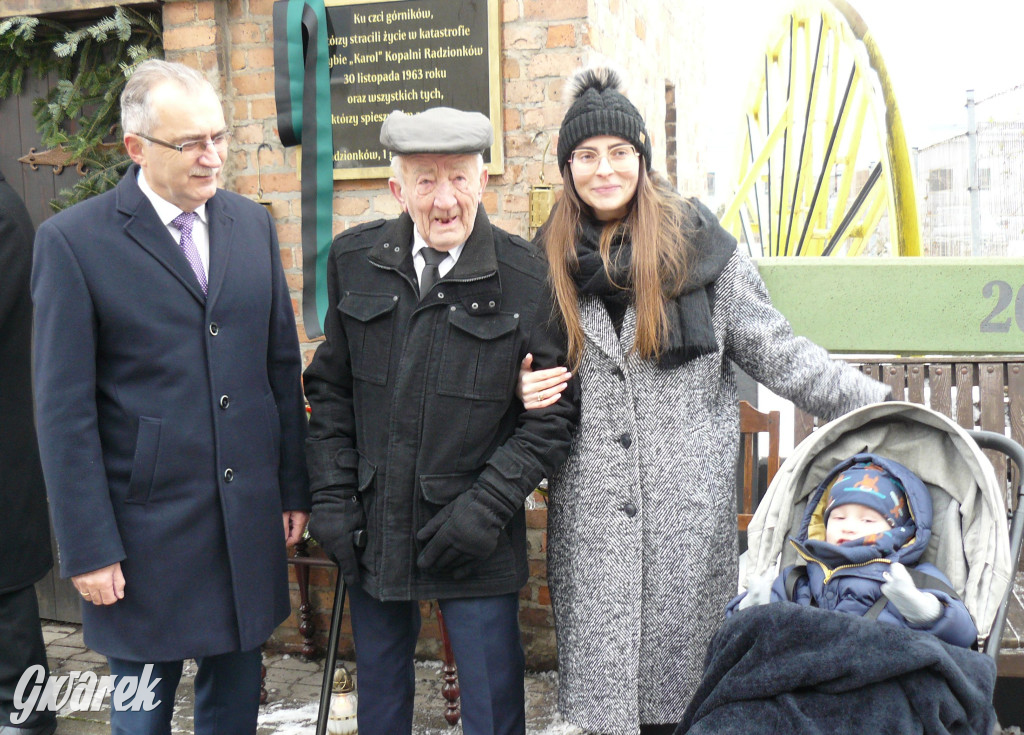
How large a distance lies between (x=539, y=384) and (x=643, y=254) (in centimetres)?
38

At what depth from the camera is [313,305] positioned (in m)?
3.48

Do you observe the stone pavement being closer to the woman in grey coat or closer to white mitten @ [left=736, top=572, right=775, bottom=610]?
the woman in grey coat

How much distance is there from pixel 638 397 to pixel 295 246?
1.82 metres

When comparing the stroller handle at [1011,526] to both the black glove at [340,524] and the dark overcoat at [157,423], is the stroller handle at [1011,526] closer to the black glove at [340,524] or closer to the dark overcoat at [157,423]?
the black glove at [340,524]

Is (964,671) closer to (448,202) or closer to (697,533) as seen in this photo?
(697,533)

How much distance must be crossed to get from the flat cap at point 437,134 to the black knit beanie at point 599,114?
0.81ft

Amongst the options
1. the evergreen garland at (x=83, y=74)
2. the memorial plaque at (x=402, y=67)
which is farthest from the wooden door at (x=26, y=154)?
the memorial plaque at (x=402, y=67)

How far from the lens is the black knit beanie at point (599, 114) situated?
83.7 inches

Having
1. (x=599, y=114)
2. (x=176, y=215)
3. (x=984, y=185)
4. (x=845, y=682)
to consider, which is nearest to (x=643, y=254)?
(x=599, y=114)

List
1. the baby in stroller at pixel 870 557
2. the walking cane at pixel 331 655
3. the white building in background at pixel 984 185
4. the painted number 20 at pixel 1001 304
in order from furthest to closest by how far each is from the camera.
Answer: the white building in background at pixel 984 185
the painted number 20 at pixel 1001 304
the walking cane at pixel 331 655
the baby in stroller at pixel 870 557

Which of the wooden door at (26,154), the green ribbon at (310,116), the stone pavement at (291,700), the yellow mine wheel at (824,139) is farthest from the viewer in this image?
the yellow mine wheel at (824,139)

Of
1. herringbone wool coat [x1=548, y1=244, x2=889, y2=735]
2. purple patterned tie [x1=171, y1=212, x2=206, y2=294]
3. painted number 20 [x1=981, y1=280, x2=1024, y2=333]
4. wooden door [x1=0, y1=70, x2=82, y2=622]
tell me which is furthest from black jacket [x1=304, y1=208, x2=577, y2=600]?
wooden door [x1=0, y1=70, x2=82, y2=622]

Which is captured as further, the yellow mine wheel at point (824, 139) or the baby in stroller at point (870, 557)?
the yellow mine wheel at point (824, 139)

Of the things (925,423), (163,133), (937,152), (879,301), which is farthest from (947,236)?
(163,133)
